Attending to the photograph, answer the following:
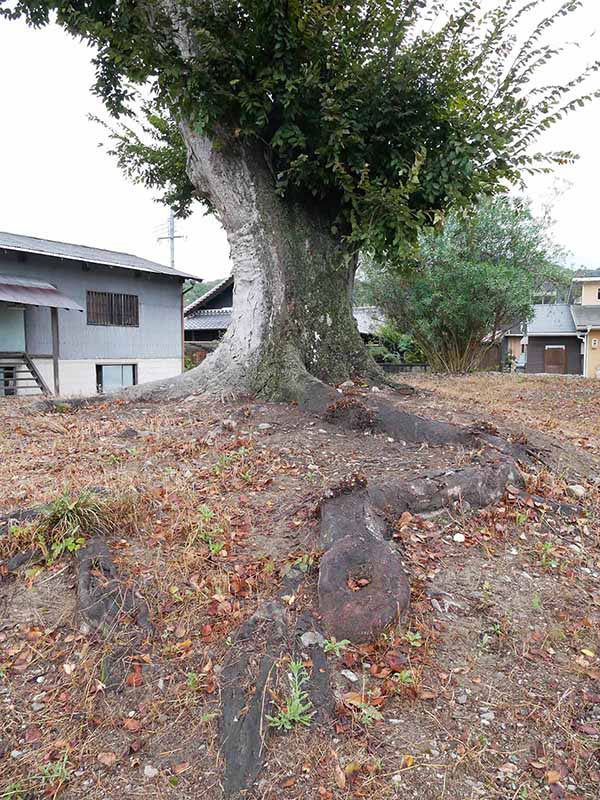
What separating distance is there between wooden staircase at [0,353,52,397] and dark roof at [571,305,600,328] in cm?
2113

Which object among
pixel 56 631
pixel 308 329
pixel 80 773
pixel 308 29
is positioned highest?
pixel 308 29

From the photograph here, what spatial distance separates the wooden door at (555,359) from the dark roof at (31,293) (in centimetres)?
2287

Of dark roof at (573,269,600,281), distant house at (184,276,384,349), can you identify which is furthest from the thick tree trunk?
dark roof at (573,269,600,281)

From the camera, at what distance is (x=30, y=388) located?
1273 centimetres

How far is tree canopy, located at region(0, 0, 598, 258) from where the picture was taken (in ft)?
15.9

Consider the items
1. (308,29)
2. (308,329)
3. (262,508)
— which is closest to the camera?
(262,508)

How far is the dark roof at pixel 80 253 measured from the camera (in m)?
12.8

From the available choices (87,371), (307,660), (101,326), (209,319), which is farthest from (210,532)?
(209,319)

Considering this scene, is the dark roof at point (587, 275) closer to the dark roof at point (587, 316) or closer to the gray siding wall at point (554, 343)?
the dark roof at point (587, 316)

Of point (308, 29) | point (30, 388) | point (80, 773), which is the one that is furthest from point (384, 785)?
point (30, 388)

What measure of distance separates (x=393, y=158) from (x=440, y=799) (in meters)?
5.12

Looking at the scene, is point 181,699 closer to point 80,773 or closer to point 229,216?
point 80,773

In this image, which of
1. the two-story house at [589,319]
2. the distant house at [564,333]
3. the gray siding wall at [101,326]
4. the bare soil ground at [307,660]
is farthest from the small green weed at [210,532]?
the distant house at [564,333]

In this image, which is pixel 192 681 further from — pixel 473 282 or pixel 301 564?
pixel 473 282
